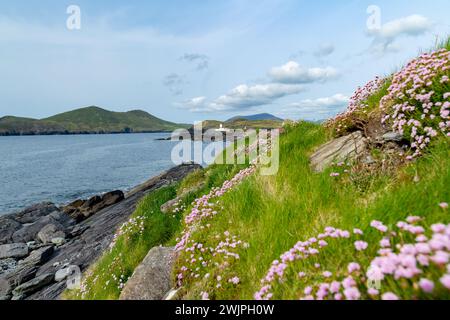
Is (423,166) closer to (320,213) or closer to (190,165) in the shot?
(320,213)

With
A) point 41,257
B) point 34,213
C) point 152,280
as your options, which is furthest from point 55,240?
point 152,280

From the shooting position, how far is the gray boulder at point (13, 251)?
75.7ft

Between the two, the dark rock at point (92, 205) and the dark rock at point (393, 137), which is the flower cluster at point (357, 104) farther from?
the dark rock at point (92, 205)

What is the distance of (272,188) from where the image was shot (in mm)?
6230

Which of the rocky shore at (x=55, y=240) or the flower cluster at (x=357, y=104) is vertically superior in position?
the flower cluster at (x=357, y=104)

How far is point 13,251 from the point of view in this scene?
23453 mm

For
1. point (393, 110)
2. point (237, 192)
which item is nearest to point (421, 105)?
point (393, 110)

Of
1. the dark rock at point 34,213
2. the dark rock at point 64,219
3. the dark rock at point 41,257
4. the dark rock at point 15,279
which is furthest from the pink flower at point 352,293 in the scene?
the dark rock at point 34,213

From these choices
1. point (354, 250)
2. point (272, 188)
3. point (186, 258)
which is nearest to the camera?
point (354, 250)

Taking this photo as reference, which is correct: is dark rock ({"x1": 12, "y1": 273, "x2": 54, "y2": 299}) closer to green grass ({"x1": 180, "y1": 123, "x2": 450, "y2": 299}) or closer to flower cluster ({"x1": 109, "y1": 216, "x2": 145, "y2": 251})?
flower cluster ({"x1": 109, "y1": 216, "x2": 145, "y2": 251})

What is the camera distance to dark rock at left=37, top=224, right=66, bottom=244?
24484 mm

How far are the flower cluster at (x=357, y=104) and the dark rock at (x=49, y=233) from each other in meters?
23.1
